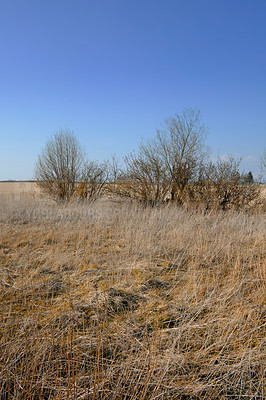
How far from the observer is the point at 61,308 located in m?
3.12

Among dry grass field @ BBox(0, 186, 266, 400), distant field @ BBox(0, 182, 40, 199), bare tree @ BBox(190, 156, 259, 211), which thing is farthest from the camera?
distant field @ BBox(0, 182, 40, 199)

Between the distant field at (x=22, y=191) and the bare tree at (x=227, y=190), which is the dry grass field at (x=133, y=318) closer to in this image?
the bare tree at (x=227, y=190)

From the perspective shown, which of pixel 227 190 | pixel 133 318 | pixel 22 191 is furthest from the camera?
pixel 22 191

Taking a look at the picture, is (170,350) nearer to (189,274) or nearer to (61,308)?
(61,308)

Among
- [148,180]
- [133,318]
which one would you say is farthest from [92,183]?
[133,318]

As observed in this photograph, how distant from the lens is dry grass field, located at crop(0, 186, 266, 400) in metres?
2.01

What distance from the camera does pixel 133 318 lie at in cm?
295

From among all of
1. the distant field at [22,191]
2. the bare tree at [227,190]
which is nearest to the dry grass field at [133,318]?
the bare tree at [227,190]

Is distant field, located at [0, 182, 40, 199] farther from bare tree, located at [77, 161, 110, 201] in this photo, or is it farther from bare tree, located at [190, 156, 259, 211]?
bare tree, located at [190, 156, 259, 211]

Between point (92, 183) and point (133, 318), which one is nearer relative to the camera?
point (133, 318)

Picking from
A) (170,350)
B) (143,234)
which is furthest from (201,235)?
(170,350)

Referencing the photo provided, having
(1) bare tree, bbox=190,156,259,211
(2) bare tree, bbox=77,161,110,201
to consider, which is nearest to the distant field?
(2) bare tree, bbox=77,161,110,201

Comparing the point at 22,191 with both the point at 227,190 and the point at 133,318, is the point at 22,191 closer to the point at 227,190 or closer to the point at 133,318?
the point at 227,190

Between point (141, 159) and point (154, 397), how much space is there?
1079 cm
